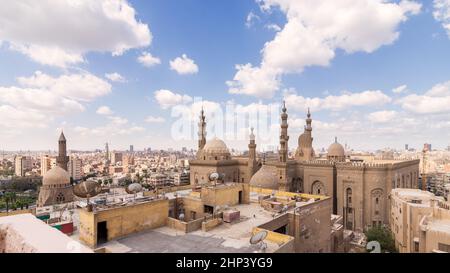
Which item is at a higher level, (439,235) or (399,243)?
(439,235)

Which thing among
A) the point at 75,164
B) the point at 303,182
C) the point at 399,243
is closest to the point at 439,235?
the point at 399,243

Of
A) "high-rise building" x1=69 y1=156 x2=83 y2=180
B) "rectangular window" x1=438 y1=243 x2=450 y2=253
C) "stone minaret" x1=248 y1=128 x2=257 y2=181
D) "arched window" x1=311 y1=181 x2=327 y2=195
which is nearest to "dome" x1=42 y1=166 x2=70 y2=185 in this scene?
"stone minaret" x1=248 y1=128 x2=257 y2=181

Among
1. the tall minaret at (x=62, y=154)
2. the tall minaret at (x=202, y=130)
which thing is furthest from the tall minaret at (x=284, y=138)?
the tall minaret at (x=62, y=154)

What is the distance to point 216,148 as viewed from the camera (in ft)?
116

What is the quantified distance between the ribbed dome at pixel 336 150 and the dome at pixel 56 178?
3174cm

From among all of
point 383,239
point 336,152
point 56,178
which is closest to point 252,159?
point 336,152

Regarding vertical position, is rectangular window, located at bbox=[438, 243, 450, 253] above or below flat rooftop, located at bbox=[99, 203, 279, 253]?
below

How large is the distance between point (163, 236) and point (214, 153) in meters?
23.6

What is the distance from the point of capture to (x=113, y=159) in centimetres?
14462

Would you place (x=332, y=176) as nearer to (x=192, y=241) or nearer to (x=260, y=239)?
(x=260, y=239)

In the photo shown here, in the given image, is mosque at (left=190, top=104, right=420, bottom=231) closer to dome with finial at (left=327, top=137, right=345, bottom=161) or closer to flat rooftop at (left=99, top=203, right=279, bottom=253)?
dome with finial at (left=327, top=137, right=345, bottom=161)

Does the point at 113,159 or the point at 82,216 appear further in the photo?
the point at 113,159

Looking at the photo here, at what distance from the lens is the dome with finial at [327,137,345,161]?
34500 millimetres
